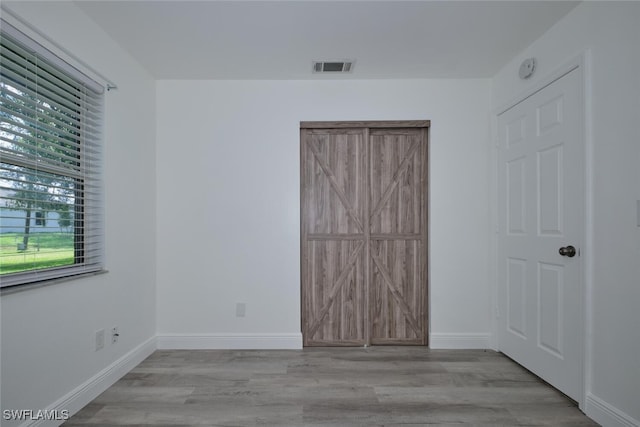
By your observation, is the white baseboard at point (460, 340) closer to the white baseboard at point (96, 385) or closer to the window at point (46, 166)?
the white baseboard at point (96, 385)

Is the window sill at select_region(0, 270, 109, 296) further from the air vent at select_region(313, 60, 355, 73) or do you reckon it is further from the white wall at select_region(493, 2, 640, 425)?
the white wall at select_region(493, 2, 640, 425)

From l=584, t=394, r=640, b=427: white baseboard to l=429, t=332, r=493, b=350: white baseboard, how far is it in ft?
3.58

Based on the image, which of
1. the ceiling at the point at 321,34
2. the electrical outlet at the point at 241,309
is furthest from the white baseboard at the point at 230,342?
the ceiling at the point at 321,34

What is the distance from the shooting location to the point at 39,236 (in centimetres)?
192

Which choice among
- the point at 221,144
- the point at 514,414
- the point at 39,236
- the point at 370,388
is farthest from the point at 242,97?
the point at 514,414

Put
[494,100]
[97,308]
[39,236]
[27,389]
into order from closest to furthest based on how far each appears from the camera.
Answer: [27,389]
[39,236]
[97,308]
[494,100]

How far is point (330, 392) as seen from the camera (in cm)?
234

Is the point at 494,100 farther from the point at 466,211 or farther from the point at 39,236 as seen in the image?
the point at 39,236

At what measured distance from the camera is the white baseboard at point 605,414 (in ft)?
5.93

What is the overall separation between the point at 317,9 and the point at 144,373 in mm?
2880

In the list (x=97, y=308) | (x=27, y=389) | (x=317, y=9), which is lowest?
(x=27, y=389)

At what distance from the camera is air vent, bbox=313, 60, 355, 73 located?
2836 millimetres

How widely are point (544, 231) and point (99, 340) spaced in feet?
10.4

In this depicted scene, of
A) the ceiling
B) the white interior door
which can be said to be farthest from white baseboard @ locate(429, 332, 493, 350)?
the ceiling
